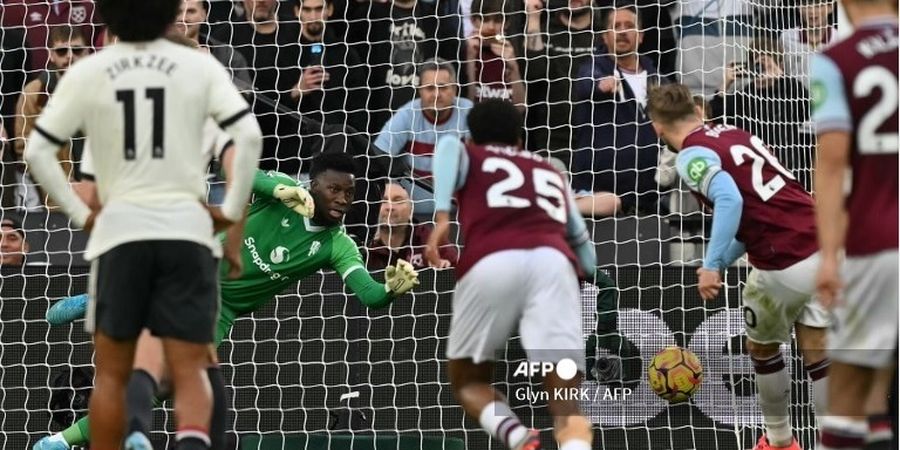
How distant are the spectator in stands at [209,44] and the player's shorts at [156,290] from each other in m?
5.37

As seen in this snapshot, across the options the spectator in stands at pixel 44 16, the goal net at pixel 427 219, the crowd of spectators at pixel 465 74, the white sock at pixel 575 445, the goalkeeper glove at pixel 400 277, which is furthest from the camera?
the spectator in stands at pixel 44 16

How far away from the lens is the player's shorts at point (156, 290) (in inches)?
230

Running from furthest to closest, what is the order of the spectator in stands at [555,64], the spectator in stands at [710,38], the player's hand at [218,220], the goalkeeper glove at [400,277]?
the spectator in stands at [555,64] → the spectator in stands at [710,38] → the goalkeeper glove at [400,277] → the player's hand at [218,220]

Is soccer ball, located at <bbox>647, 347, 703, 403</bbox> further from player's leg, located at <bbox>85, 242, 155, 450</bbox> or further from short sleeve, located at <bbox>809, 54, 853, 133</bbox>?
short sleeve, located at <bbox>809, 54, 853, 133</bbox>

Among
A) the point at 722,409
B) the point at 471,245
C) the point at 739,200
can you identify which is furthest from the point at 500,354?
the point at 471,245

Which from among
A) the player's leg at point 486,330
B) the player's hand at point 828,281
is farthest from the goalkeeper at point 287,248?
the player's hand at point 828,281

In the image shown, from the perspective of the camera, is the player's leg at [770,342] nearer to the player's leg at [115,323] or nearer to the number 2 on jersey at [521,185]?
the number 2 on jersey at [521,185]

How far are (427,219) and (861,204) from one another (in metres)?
5.98

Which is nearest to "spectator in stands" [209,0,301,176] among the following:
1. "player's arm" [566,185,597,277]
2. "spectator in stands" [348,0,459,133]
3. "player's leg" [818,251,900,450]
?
"spectator in stands" [348,0,459,133]

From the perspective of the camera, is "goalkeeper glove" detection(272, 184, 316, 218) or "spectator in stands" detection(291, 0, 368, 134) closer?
"goalkeeper glove" detection(272, 184, 316, 218)

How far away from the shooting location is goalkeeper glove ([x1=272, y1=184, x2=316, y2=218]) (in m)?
8.42

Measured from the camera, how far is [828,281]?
5.18m

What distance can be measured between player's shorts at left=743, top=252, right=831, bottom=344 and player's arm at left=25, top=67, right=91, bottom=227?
3976mm

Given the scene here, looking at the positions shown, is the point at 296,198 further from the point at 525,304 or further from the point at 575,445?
the point at 575,445
